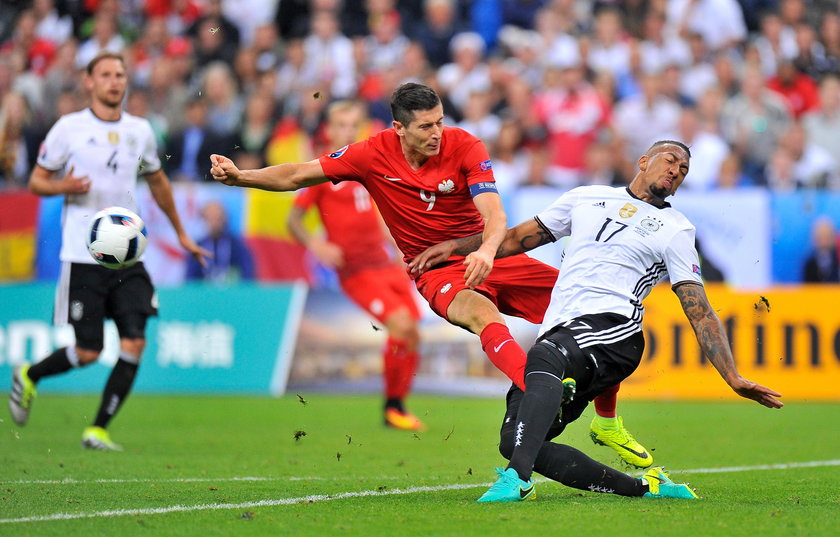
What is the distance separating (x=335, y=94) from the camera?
682 inches

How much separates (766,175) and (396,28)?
6.22 metres

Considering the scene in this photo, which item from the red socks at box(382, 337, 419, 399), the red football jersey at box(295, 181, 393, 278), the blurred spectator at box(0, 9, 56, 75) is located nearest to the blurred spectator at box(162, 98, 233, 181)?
the blurred spectator at box(0, 9, 56, 75)

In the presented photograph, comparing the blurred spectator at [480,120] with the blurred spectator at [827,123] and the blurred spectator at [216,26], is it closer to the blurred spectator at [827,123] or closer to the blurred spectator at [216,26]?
the blurred spectator at [827,123]

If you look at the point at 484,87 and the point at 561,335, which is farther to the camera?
the point at 484,87

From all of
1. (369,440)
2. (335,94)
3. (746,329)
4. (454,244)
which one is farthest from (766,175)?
(454,244)

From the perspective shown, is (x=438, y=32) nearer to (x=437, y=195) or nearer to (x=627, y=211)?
(x=437, y=195)

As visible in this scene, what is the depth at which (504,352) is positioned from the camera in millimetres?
6484

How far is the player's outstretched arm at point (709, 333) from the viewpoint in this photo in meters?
5.71

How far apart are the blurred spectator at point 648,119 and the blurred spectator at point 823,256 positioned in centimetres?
281

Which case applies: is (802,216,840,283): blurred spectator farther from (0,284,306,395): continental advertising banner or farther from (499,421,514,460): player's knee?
(499,421,514,460): player's knee

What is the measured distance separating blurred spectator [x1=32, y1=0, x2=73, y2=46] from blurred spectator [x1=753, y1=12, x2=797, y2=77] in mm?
10906

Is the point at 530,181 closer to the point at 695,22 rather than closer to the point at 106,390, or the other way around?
the point at 695,22

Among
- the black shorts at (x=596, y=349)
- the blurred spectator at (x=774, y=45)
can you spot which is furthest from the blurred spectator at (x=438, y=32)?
the black shorts at (x=596, y=349)

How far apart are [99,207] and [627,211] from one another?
4349 mm
